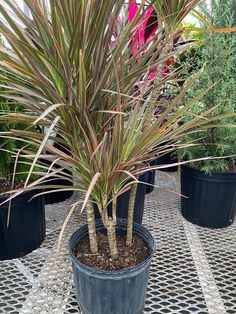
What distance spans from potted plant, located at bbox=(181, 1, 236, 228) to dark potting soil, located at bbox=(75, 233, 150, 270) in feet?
1.55

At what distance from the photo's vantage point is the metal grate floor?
943 mm

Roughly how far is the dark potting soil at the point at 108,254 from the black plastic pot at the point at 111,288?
3 centimetres

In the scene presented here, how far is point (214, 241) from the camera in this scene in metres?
1.27

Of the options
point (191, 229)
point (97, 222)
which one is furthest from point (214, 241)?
point (97, 222)

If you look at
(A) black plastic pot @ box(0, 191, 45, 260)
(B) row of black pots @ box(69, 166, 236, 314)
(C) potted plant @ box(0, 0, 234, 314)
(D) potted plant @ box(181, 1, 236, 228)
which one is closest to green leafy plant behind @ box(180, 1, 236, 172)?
(D) potted plant @ box(181, 1, 236, 228)

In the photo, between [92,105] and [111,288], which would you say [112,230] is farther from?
[92,105]

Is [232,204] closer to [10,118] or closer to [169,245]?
[169,245]

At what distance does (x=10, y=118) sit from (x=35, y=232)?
560mm

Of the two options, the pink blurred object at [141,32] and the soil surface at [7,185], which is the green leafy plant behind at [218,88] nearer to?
the pink blurred object at [141,32]

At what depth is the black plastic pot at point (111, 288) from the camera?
0.79 metres

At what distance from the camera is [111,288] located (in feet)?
2.64

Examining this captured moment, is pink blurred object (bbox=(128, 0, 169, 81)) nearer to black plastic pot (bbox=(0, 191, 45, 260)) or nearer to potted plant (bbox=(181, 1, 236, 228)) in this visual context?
potted plant (bbox=(181, 1, 236, 228))

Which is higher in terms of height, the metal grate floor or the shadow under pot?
the shadow under pot

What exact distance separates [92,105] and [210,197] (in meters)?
0.75
